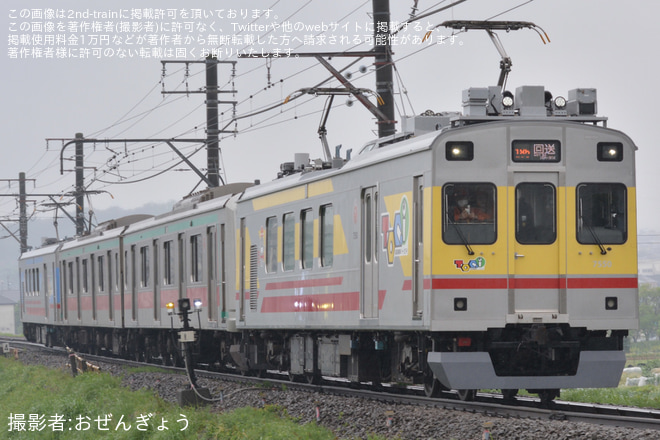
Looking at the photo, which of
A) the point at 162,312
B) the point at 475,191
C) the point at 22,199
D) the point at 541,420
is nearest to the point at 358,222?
the point at 475,191

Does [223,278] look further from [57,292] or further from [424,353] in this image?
[57,292]

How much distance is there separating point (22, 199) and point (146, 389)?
1592 inches

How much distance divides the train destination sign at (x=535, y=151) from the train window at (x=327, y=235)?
370 cm

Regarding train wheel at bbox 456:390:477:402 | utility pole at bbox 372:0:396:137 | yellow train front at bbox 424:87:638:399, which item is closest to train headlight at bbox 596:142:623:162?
yellow train front at bbox 424:87:638:399

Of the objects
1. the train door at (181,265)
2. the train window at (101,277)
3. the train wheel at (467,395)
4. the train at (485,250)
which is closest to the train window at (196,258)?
the train door at (181,265)

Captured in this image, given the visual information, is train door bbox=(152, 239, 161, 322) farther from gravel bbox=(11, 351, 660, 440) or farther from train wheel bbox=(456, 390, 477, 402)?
train wheel bbox=(456, 390, 477, 402)

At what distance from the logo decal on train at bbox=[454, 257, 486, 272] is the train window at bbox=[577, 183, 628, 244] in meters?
1.13

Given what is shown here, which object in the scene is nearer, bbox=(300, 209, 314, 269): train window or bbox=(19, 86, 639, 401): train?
bbox=(19, 86, 639, 401): train

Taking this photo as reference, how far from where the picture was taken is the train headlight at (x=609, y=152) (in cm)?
1314

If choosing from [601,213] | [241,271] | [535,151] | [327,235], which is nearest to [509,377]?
[601,213]

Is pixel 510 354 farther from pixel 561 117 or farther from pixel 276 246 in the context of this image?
pixel 276 246

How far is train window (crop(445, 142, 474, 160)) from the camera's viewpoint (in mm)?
12766

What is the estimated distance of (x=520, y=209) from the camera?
42.2 ft

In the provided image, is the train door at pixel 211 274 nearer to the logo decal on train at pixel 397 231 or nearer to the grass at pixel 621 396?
the grass at pixel 621 396
